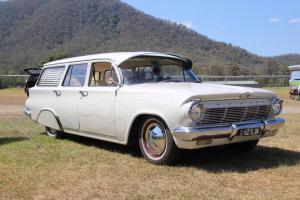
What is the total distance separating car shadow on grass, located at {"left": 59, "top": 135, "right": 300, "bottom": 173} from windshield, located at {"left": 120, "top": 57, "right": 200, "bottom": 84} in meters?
1.16

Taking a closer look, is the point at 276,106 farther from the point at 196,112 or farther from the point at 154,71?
the point at 154,71

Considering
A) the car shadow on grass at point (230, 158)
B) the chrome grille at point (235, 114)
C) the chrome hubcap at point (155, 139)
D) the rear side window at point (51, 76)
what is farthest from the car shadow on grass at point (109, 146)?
the chrome grille at point (235, 114)

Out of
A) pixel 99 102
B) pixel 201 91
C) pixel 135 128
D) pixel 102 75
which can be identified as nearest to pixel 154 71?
pixel 102 75

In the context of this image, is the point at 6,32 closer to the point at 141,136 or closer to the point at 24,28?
the point at 24,28

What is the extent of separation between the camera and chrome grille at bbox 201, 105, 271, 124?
253 inches

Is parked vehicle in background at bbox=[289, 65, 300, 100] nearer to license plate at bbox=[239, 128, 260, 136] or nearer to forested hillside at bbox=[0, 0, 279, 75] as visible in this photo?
license plate at bbox=[239, 128, 260, 136]

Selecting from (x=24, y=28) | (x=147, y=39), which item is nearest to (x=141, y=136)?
(x=147, y=39)

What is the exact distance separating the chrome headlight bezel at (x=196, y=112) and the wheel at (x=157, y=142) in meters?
0.46

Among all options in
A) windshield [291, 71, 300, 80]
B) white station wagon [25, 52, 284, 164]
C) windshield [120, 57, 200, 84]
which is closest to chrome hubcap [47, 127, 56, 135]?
white station wagon [25, 52, 284, 164]

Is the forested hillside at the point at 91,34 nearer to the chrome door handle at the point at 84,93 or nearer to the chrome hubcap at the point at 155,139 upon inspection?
the chrome door handle at the point at 84,93

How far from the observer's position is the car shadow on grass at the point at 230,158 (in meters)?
6.74

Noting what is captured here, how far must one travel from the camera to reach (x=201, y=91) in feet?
21.2

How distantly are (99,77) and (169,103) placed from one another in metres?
1.97

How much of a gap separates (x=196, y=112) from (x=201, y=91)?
0.34 m
